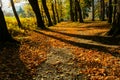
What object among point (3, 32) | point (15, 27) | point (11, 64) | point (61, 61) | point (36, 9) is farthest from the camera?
point (36, 9)

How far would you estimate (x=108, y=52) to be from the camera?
9789 mm

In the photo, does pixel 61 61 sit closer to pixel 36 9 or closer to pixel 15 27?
pixel 15 27

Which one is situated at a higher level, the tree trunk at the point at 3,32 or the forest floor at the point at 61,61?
the tree trunk at the point at 3,32

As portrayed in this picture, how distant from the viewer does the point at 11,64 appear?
29.0 feet

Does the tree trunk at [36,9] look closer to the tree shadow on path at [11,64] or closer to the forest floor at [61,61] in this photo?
the forest floor at [61,61]

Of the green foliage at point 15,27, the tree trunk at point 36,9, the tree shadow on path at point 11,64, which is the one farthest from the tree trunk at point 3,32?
the tree trunk at point 36,9

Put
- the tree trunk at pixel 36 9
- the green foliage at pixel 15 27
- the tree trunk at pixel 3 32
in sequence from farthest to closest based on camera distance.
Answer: the tree trunk at pixel 36 9
the green foliage at pixel 15 27
the tree trunk at pixel 3 32

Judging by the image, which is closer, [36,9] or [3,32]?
[3,32]

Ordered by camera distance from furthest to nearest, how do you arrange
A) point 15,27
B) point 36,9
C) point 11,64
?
point 36,9, point 15,27, point 11,64

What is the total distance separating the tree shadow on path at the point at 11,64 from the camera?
24.7ft

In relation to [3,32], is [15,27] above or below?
below

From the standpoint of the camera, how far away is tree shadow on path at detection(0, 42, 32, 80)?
24.7 ft

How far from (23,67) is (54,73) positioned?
1.53 meters

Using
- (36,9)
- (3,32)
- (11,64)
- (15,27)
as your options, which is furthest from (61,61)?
(36,9)
